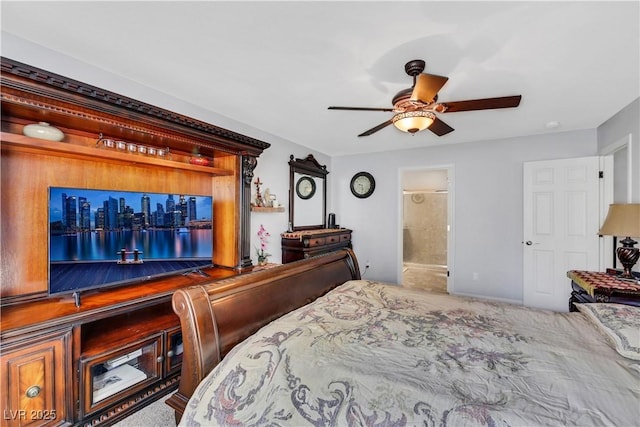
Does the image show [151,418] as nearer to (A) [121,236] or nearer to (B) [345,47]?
(A) [121,236]

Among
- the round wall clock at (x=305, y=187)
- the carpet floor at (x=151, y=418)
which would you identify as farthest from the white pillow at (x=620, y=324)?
the round wall clock at (x=305, y=187)

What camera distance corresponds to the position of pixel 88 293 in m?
1.95

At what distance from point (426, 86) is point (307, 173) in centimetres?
297

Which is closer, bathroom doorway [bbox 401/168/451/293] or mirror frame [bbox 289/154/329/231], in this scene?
mirror frame [bbox 289/154/329/231]

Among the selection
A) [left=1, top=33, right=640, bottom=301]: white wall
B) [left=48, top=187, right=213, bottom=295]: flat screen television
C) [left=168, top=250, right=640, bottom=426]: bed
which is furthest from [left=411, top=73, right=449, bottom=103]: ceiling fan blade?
[left=1, top=33, right=640, bottom=301]: white wall

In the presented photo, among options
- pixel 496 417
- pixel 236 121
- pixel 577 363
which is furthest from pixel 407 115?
pixel 236 121

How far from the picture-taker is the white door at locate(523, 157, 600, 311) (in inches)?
132

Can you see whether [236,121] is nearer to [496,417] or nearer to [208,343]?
[208,343]

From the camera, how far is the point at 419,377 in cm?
104

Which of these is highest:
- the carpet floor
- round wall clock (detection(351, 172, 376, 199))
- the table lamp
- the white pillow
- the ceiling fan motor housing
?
the ceiling fan motor housing

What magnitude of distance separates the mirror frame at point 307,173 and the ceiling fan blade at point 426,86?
255 centimetres

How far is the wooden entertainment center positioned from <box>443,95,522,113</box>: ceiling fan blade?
205cm

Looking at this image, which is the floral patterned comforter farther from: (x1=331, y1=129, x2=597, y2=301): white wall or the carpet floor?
(x1=331, y1=129, x2=597, y2=301): white wall

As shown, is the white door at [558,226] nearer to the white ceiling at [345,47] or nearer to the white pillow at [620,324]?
the white ceiling at [345,47]
